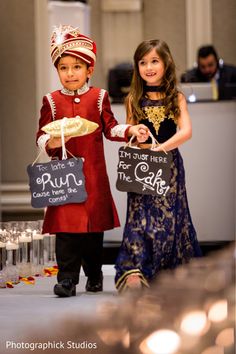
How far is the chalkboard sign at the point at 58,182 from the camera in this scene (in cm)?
351

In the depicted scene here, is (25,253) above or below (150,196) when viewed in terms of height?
below

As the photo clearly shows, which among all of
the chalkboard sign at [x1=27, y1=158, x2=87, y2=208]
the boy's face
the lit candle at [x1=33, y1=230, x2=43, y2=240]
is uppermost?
the boy's face

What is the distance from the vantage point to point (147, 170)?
346 cm

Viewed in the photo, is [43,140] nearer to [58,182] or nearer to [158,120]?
[58,182]

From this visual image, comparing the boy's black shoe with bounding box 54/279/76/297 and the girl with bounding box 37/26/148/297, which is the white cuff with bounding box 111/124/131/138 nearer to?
the girl with bounding box 37/26/148/297

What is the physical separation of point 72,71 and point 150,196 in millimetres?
592

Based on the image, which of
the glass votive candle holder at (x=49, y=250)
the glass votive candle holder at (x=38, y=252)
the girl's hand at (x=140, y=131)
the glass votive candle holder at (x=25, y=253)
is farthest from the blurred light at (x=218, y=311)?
the glass votive candle holder at (x=49, y=250)

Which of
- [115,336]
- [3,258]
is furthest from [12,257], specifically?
[115,336]

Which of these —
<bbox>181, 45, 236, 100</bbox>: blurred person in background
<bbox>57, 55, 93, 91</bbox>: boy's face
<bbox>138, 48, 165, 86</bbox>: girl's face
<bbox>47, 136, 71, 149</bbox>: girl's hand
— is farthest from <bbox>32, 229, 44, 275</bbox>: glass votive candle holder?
<bbox>181, 45, 236, 100</bbox>: blurred person in background

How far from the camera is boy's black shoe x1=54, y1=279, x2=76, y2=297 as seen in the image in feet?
11.7

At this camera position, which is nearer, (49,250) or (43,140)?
(43,140)

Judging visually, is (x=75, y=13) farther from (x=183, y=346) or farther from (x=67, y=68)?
(x=183, y=346)

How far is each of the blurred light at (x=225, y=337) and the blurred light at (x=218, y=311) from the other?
2cm

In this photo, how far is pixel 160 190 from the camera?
347 centimetres
